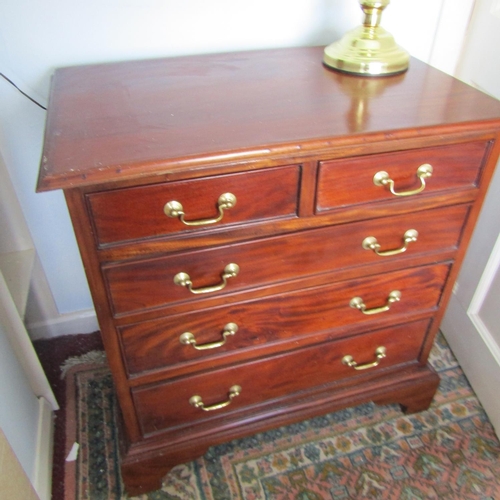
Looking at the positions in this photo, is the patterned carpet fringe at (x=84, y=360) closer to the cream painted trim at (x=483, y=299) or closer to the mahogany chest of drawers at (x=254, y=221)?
the mahogany chest of drawers at (x=254, y=221)

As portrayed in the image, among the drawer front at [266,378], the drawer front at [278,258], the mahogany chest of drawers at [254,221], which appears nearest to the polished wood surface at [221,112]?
the mahogany chest of drawers at [254,221]

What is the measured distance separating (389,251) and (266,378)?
416mm

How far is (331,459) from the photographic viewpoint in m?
A: 1.24

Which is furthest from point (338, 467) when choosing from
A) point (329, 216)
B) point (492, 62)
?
point (492, 62)

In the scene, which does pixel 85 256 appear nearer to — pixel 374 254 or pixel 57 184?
pixel 57 184

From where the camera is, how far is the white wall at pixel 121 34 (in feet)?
3.43

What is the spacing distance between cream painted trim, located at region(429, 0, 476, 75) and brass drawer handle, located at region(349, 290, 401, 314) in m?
0.70

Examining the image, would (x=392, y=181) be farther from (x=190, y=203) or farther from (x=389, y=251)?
(x=190, y=203)

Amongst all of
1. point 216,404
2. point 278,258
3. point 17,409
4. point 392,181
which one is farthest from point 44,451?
point 392,181

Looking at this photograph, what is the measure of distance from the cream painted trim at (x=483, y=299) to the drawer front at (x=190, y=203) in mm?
764

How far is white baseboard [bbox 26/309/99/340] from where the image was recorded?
149 centimetres

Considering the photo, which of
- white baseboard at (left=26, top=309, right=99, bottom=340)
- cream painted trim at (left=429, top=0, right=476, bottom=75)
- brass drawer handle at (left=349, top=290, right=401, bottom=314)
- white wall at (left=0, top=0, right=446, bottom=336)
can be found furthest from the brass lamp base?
white baseboard at (left=26, top=309, right=99, bottom=340)

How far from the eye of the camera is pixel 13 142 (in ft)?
3.79

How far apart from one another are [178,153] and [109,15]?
0.55m
